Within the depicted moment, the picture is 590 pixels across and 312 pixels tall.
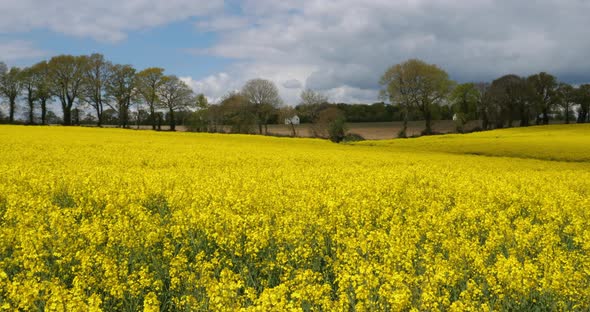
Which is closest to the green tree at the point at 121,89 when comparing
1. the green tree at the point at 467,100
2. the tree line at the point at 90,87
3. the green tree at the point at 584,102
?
the tree line at the point at 90,87

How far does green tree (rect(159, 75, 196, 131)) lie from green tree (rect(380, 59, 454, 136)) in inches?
1467

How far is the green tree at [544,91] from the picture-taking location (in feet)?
269

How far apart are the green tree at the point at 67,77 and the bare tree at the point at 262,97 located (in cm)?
3093

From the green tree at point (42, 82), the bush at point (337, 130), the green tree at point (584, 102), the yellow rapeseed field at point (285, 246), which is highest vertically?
the green tree at point (42, 82)

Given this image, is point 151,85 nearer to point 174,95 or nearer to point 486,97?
point 174,95

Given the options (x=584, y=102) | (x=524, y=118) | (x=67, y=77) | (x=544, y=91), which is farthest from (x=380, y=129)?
(x=67, y=77)

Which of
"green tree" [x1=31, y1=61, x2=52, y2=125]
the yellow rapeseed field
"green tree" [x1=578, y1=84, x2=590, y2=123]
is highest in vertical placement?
"green tree" [x1=31, y1=61, x2=52, y2=125]

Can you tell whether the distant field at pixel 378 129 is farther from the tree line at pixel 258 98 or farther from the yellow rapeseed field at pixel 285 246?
the yellow rapeseed field at pixel 285 246

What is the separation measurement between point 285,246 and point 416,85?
6951 cm

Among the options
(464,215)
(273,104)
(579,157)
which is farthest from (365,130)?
(464,215)

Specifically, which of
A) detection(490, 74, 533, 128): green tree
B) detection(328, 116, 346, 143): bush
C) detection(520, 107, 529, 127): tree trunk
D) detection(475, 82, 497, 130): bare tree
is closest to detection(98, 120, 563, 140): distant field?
detection(475, 82, 497, 130): bare tree

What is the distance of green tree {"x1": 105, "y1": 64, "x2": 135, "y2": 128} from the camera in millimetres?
77994

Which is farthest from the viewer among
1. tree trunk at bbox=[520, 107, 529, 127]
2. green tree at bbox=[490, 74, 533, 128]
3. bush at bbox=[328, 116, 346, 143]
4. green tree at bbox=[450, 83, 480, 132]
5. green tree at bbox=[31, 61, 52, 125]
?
green tree at bbox=[450, 83, 480, 132]

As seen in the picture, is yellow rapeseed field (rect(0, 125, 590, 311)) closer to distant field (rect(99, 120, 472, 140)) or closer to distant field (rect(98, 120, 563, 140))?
distant field (rect(98, 120, 563, 140))
